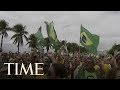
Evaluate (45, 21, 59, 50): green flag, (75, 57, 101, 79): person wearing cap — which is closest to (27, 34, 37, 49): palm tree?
(45, 21, 59, 50): green flag

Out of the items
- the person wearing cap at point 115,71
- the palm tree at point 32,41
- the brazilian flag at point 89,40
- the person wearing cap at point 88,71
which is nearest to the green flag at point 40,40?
the palm tree at point 32,41

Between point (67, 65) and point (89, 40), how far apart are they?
1.09m

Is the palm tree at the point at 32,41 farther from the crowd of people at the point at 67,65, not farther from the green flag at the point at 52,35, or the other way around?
the green flag at the point at 52,35

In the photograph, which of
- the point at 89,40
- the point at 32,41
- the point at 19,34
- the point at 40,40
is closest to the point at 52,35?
the point at 40,40

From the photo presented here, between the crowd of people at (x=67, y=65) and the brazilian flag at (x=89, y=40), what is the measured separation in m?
0.34

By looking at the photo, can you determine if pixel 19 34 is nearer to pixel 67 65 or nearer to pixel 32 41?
pixel 32 41

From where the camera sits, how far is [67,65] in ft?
42.5

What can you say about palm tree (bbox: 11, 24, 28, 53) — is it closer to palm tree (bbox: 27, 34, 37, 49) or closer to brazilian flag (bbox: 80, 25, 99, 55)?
palm tree (bbox: 27, 34, 37, 49)

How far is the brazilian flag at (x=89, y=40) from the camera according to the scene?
13.1 meters

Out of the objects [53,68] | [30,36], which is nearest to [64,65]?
[53,68]
